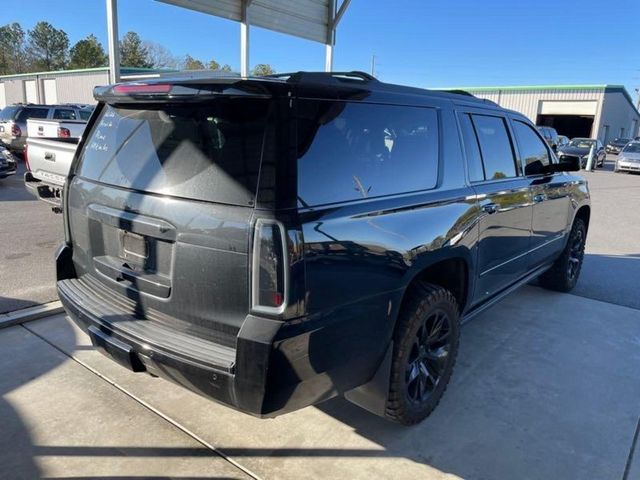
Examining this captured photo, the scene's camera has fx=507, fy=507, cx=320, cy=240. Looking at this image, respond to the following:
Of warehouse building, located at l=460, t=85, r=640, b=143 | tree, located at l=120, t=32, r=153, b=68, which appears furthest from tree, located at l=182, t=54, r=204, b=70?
warehouse building, located at l=460, t=85, r=640, b=143

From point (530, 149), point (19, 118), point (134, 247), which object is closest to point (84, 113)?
point (19, 118)

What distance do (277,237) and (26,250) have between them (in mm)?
5620

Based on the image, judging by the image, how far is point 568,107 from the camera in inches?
1692

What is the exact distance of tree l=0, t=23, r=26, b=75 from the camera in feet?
222

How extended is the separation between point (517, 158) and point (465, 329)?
1.59 meters

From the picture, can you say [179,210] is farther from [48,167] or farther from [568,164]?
[48,167]

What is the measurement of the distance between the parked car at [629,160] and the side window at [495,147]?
2402 cm

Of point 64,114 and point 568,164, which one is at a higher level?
point 64,114

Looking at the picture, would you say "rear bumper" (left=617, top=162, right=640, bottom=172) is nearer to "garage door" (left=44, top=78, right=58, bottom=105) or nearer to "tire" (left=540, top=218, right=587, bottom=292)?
"tire" (left=540, top=218, right=587, bottom=292)

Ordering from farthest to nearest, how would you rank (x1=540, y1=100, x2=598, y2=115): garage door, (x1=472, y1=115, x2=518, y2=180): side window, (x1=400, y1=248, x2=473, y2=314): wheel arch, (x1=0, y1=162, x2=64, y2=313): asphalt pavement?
(x1=540, y1=100, x2=598, y2=115): garage door < (x1=0, y1=162, x2=64, y2=313): asphalt pavement < (x1=472, y1=115, x2=518, y2=180): side window < (x1=400, y1=248, x2=473, y2=314): wheel arch

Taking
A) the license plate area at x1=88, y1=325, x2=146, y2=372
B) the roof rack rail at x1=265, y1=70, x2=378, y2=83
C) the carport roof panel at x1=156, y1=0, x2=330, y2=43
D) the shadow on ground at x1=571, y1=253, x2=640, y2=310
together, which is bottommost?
the shadow on ground at x1=571, y1=253, x2=640, y2=310

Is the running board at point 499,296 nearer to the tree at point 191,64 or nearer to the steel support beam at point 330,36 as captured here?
the steel support beam at point 330,36

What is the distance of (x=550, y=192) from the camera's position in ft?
15.6

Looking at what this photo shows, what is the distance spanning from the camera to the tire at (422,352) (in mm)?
2816
